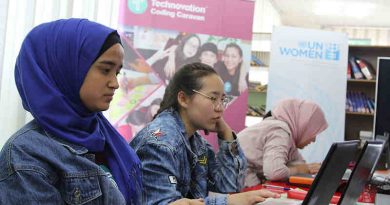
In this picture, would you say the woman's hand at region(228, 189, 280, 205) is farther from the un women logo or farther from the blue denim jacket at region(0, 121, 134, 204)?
the un women logo

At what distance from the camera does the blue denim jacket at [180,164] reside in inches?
64.3

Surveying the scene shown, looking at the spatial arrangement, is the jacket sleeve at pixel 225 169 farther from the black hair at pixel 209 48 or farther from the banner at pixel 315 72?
the banner at pixel 315 72

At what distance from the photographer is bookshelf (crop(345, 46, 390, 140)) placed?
213 inches

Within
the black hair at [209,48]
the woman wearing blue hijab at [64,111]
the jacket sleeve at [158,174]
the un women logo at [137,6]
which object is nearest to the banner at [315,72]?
the black hair at [209,48]

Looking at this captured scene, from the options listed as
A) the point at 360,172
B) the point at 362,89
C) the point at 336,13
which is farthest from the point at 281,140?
the point at 336,13

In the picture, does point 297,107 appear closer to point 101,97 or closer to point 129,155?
point 129,155

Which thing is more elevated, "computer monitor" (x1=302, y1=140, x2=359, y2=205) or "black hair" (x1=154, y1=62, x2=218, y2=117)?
"black hair" (x1=154, y1=62, x2=218, y2=117)

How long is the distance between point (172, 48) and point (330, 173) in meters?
2.47

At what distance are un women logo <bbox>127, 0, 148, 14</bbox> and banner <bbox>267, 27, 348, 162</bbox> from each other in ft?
6.42

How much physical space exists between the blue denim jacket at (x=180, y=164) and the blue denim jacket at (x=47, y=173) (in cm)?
49

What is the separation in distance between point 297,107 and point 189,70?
1.27 metres

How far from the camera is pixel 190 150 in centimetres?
186

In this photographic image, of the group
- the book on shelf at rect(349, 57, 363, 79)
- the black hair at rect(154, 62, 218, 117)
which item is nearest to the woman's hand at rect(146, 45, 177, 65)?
the black hair at rect(154, 62, 218, 117)

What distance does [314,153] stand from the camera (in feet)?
16.8
